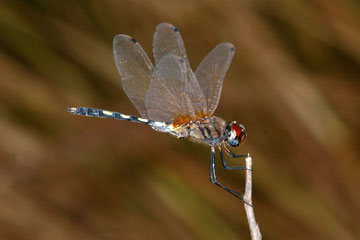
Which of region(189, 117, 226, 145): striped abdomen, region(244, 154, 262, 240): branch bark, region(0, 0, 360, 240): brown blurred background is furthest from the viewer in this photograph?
region(0, 0, 360, 240): brown blurred background

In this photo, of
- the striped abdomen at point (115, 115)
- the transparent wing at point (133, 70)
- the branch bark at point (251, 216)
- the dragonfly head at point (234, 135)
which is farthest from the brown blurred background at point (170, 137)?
the branch bark at point (251, 216)

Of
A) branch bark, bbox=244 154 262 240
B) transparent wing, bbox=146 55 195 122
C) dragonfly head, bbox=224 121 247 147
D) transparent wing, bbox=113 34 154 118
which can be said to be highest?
transparent wing, bbox=113 34 154 118

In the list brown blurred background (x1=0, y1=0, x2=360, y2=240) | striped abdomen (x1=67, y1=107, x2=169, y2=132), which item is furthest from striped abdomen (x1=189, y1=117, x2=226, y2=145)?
brown blurred background (x1=0, y1=0, x2=360, y2=240)

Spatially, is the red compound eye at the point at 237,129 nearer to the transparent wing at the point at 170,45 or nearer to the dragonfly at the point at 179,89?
the dragonfly at the point at 179,89

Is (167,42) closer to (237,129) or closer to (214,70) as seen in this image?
(214,70)

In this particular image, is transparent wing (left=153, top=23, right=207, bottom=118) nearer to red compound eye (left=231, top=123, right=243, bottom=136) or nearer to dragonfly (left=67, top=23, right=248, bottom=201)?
dragonfly (left=67, top=23, right=248, bottom=201)

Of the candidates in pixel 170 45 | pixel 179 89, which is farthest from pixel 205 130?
pixel 170 45

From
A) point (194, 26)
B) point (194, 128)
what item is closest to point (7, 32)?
point (194, 26)
